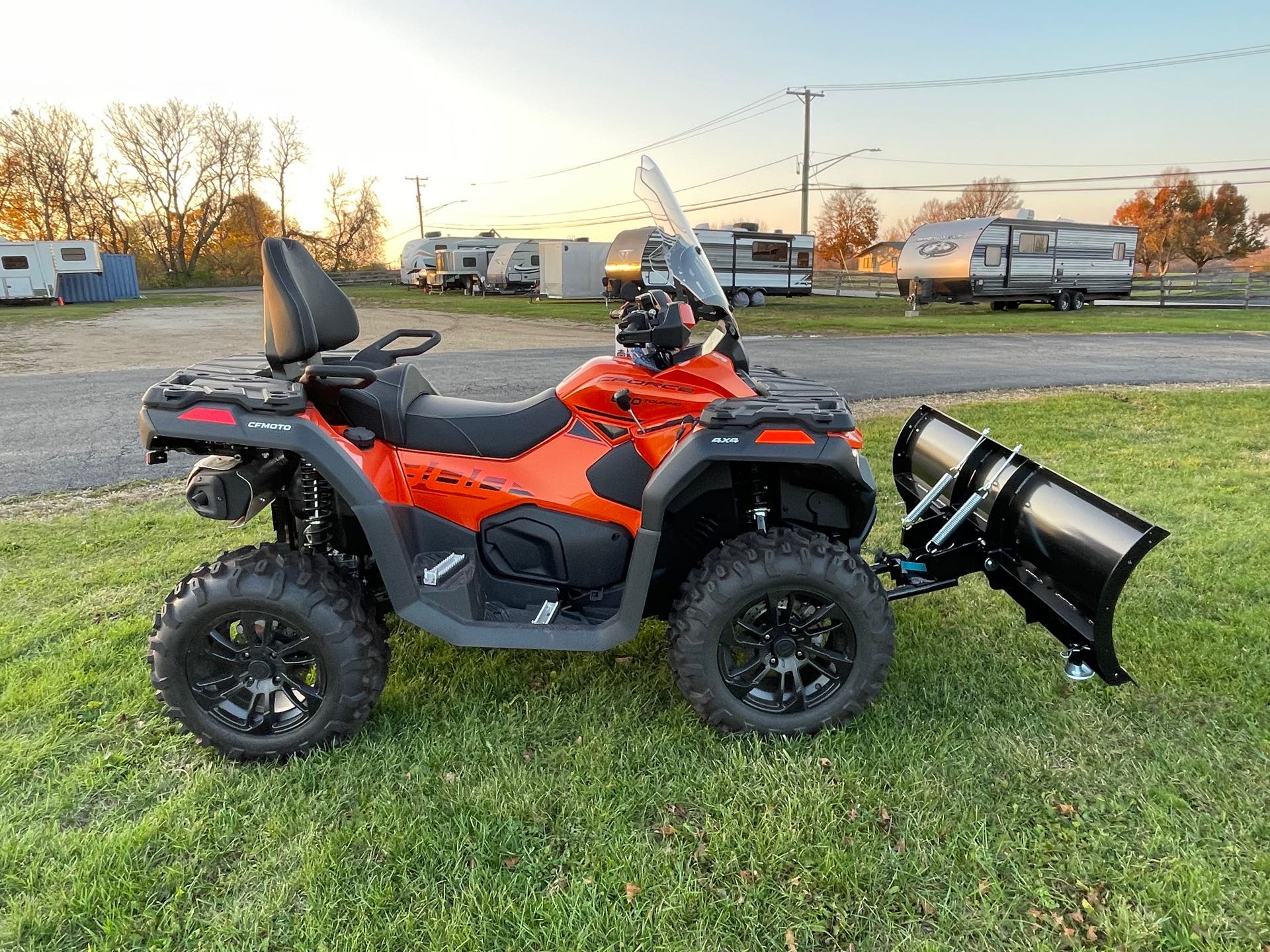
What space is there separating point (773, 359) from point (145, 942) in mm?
12251

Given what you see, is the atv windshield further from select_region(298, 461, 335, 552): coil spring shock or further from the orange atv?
select_region(298, 461, 335, 552): coil spring shock

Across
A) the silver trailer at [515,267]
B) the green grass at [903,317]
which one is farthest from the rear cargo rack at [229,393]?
the silver trailer at [515,267]

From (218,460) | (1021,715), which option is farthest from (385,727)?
(1021,715)

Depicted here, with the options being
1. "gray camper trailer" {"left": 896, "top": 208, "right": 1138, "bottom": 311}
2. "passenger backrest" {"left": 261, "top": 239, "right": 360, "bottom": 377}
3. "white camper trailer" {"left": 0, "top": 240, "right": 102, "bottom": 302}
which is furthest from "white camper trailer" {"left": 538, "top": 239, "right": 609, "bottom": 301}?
"passenger backrest" {"left": 261, "top": 239, "right": 360, "bottom": 377}

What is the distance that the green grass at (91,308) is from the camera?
2469 cm

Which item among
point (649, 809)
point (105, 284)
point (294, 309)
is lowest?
point (649, 809)

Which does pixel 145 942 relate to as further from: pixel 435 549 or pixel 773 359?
pixel 773 359

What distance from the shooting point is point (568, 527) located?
9.68ft

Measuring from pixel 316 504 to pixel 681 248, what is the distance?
5.41 ft

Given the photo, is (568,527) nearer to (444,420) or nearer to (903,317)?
(444,420)

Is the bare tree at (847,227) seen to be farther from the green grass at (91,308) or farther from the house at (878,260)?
the green grass at (91,308)

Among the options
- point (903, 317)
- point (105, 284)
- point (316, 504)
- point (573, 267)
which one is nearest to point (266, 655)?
point (316, 504)

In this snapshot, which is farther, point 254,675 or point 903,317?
point 903,317

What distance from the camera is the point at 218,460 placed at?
2.89 m
